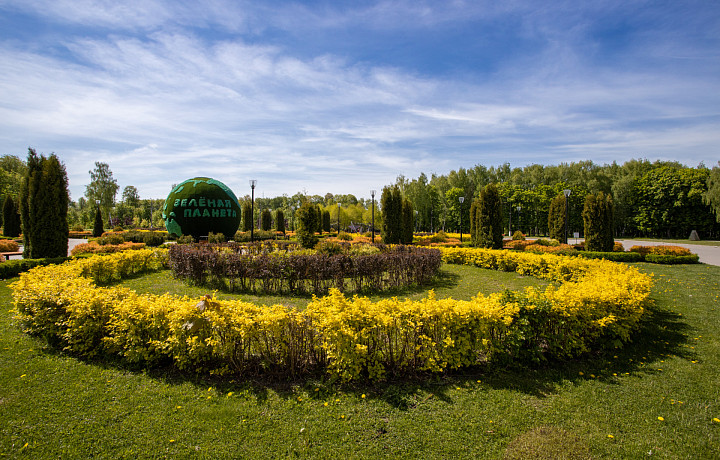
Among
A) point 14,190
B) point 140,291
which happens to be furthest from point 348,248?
point 14,190

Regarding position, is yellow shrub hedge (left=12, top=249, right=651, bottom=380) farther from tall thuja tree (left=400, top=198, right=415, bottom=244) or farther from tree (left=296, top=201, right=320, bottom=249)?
tall thuja tree (left=400, top=198, right=415, bottom=244)

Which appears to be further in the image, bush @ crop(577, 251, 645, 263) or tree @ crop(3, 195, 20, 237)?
tree @ crop(3, 195, 20, 237)

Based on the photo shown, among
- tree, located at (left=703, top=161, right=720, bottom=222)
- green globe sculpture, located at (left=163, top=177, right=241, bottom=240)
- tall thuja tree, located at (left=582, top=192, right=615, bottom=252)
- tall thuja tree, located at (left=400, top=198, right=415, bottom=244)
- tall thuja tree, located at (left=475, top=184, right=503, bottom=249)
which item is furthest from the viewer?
tree, located at (left=703, top=161, right=720, bottom=222)

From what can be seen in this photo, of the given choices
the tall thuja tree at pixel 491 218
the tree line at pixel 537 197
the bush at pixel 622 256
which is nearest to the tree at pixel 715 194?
the tree line at pixel 537 197

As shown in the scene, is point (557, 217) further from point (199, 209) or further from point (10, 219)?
point (10, 219)

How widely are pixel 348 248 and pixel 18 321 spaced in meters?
10.7

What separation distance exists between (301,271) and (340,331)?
514cm

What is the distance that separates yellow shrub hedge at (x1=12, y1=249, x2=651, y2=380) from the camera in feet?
14.3

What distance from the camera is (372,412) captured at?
365cm

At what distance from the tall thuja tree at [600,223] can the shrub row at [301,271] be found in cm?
1221

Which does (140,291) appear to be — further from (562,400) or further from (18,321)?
(562,400)

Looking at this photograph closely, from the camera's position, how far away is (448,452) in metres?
3.02

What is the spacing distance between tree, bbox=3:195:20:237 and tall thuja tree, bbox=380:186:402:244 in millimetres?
34973

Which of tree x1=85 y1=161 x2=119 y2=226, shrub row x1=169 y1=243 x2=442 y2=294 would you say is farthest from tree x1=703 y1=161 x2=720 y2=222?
tree x1=85 y1=161 x2=119 y2=226
